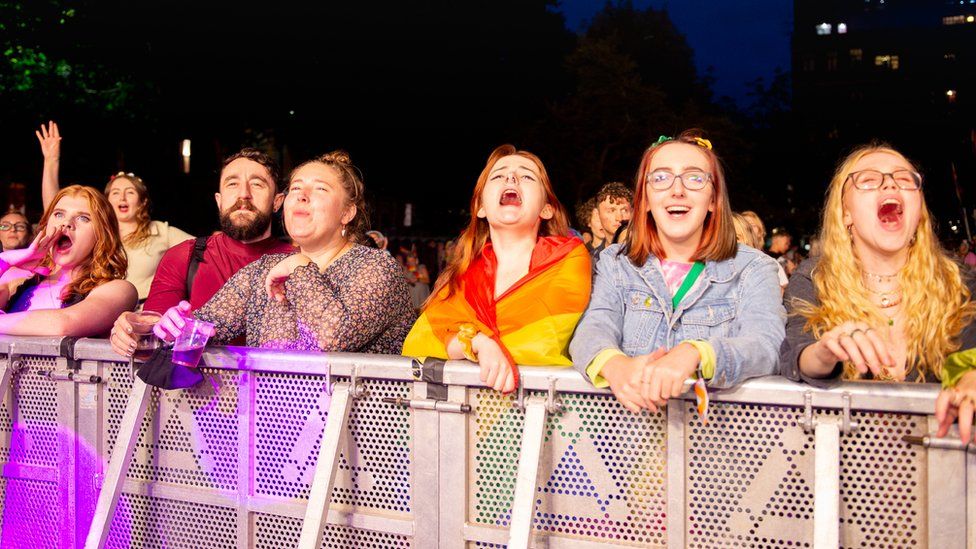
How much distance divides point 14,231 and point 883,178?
26.7ft

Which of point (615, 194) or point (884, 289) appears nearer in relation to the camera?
point (884, 289)

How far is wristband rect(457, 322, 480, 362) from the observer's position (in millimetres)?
2926

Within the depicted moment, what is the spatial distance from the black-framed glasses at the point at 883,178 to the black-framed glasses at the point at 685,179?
0.53 meters

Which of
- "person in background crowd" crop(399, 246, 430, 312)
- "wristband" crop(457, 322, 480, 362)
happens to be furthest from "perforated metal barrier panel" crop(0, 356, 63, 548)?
"person in background crowd" crop(399, 246, 430, 312)

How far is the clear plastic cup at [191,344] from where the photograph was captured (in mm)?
3170

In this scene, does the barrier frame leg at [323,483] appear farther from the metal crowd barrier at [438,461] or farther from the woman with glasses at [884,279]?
the woman with glasses at [884,279]

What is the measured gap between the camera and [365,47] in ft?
76.5

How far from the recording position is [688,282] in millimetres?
3166

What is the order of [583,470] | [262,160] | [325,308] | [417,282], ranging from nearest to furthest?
[583,470]
[325,308]
[262,160]
[417,282]

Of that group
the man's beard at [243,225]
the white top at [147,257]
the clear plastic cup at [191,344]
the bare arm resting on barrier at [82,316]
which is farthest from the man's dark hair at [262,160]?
the clear plastic cup at [191,344]

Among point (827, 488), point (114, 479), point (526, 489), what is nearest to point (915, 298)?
point (827, 488)

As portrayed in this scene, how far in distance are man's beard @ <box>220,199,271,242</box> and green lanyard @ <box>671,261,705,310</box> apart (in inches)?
107

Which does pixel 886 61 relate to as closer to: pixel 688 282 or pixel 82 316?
pixel 688 282

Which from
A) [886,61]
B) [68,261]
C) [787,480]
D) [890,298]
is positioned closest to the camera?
[787,480]
